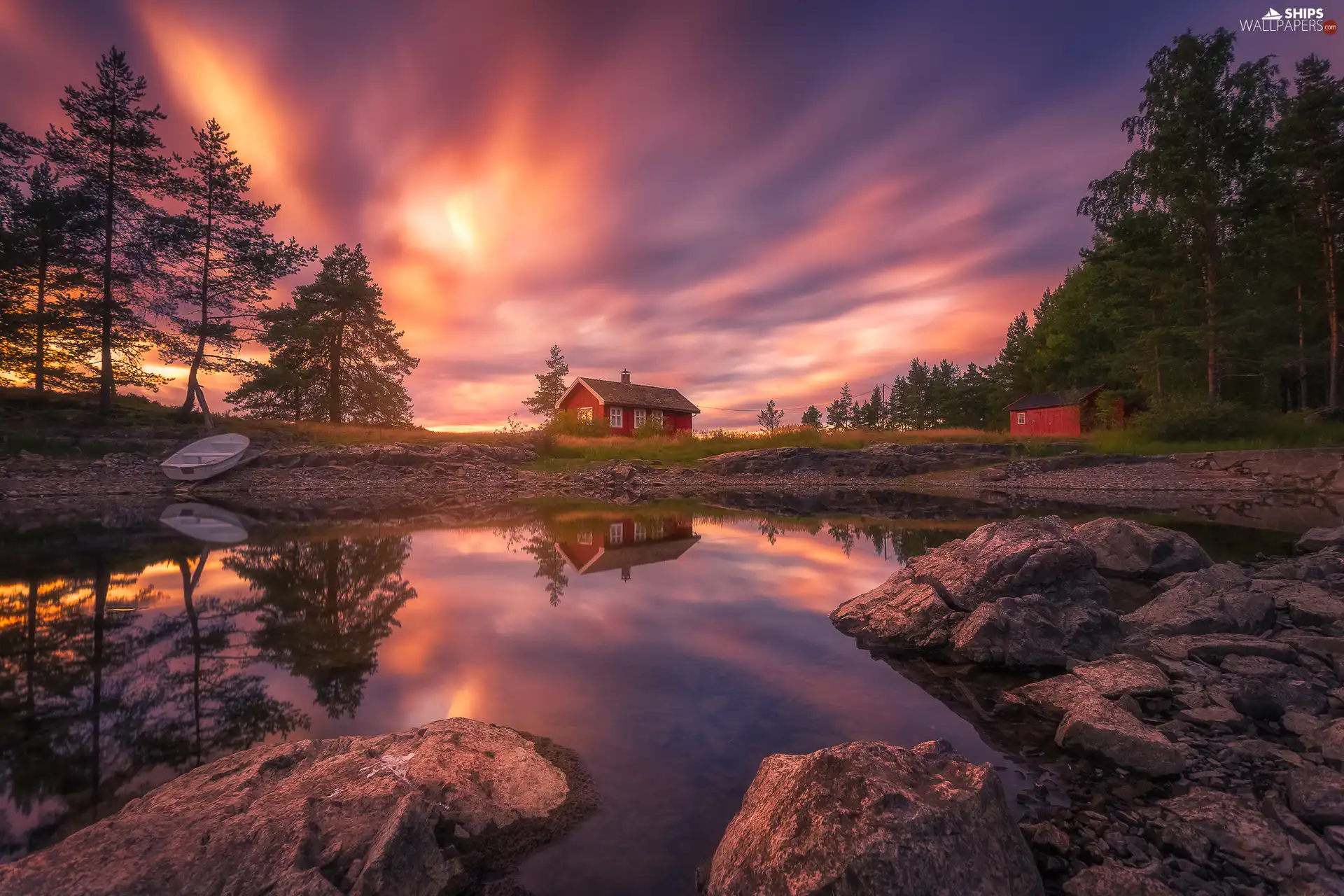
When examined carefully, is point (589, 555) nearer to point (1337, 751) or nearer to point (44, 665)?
point (44, 665)

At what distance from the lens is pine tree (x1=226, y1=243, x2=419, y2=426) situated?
152 feet

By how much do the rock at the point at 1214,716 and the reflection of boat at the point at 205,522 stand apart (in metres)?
19.0

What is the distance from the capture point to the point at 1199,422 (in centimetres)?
3312

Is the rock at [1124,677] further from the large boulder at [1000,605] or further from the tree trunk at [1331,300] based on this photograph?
the tree trunk at [1331,300]

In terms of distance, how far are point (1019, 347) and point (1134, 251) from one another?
39.1 metres

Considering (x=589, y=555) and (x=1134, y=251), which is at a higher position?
(x=1134, y=251)

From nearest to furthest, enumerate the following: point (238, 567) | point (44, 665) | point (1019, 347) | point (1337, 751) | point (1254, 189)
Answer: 1. point (1337, 751)
2. point (44, 665)
3. point (238, 567)
4. point (1254, 189)
5. point (1019, 347)

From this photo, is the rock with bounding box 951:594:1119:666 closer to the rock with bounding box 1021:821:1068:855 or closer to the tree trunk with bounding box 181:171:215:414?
the rock with bounding box 1021:821:1068:855

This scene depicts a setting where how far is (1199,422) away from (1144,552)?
103ft

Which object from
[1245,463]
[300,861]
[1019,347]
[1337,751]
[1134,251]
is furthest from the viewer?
[1019,347]

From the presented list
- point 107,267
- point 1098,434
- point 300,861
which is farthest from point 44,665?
point 1098,434

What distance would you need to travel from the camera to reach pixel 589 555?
14078mm

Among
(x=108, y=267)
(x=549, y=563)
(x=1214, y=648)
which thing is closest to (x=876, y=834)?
(x=1214, y=648)

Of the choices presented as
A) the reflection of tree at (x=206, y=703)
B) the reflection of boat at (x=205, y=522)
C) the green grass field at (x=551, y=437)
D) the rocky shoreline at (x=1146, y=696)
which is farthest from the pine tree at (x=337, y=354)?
the rocky shoreline at (x=1146, y=696)
